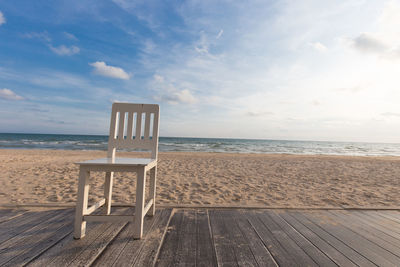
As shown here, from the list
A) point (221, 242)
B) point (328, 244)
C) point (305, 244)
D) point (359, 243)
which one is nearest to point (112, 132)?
point (221, 242)

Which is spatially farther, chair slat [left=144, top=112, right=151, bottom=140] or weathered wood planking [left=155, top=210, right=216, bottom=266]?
chair slat [left=144, top=112, right=151, bottom=140]

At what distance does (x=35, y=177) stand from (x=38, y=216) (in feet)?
12.4

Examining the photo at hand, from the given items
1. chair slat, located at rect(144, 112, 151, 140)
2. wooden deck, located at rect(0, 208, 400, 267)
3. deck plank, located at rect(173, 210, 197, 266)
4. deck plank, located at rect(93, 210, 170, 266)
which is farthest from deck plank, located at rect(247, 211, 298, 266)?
chair slat, located at rect(144, 112, 151, 140)

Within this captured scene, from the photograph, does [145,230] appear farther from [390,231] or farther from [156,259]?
[390,231]

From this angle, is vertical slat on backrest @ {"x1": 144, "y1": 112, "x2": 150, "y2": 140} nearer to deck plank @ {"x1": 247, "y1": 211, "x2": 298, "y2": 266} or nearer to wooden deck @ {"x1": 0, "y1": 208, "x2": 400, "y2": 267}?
wooden deck @ {"x1": 0, "y1": 208, "x2": 400, "y2": 267}

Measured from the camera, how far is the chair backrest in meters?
2.07

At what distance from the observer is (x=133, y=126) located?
2096 mm

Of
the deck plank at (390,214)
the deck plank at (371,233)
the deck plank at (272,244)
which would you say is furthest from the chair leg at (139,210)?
the deck plank at (390,214)

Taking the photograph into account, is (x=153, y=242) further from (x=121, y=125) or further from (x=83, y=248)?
(x=121, y=125)

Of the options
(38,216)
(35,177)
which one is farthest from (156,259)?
(35,177)

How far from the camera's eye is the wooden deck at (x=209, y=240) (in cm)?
127

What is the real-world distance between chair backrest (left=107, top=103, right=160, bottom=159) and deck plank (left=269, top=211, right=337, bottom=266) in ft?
4.75

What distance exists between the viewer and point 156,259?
1.26 meters

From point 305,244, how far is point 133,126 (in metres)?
1.84
